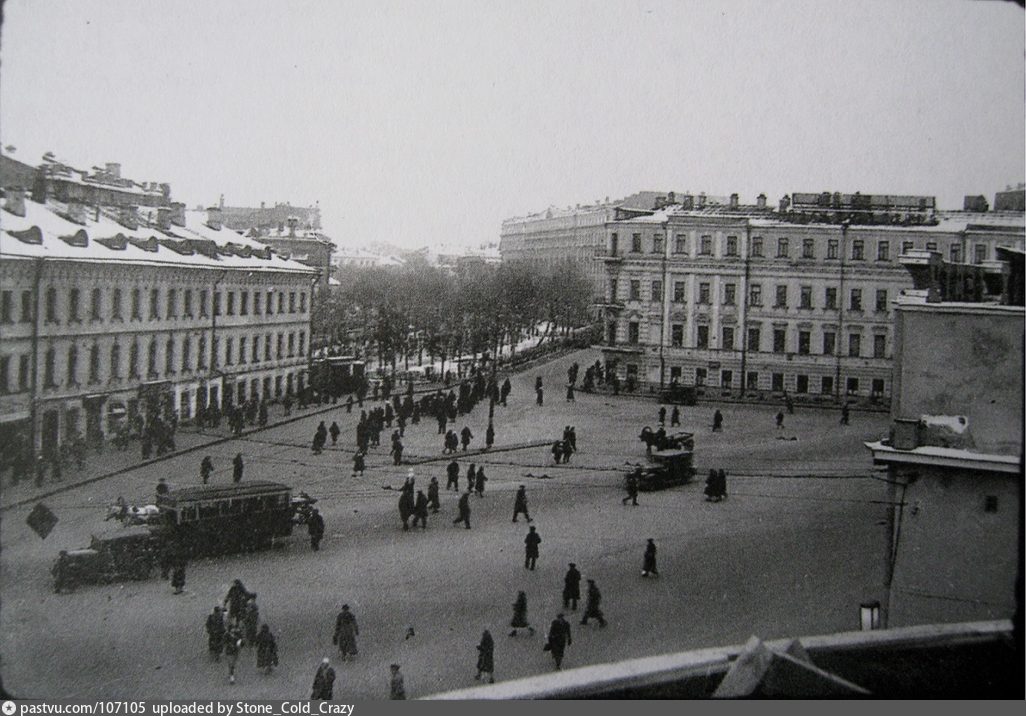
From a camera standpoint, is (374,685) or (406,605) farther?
(406,605)

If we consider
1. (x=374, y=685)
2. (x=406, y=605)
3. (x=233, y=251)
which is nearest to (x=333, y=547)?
(x=406, y=605)

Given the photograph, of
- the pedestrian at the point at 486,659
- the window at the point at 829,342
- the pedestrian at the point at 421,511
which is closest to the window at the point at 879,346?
the window at the point at 829,342

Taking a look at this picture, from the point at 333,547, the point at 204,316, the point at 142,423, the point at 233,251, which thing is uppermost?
the point at 233,251

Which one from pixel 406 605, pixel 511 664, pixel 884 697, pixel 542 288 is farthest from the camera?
pixel 542 288

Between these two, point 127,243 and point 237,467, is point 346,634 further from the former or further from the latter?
point 127,243

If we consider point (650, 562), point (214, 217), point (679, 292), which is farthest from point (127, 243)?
point (679, 292)

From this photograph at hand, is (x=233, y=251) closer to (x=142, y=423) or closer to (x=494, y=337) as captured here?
(x=142, y=423)

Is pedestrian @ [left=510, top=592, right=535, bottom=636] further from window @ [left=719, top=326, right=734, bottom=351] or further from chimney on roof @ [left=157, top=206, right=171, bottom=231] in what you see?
→ window @ [left=719, top=326, right=734, bottom=351]
